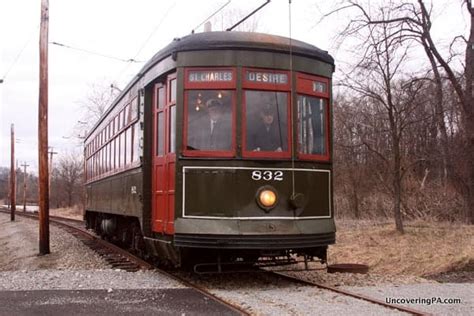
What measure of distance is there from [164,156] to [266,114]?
1636 millimetres

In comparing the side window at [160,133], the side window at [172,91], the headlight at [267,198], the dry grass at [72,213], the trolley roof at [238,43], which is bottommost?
the dry grass at [72,213]

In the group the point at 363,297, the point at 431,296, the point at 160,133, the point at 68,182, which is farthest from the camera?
the point at 68,182

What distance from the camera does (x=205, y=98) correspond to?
813cm

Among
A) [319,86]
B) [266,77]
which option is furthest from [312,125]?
[266,77]

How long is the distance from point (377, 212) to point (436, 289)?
17.1 metres

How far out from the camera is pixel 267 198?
26.0ft

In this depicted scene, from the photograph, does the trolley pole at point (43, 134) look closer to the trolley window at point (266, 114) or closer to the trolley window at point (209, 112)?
the trolley window at point (209, 112)

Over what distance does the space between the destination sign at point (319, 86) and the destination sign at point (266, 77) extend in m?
0.54

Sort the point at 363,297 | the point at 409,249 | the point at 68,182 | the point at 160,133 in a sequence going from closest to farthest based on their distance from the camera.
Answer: the point at 363,297 < the point at 160,133 < the point at 409,249 < the point at 68,182

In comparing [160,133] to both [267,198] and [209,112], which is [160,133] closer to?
[209,112]

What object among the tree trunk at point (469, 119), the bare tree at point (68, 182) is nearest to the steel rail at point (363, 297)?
the tree trunk at point (469, 119)

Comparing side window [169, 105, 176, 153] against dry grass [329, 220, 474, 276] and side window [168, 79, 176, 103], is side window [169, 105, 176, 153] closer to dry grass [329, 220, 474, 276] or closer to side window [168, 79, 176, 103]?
side window [168, 79, 176, 103]

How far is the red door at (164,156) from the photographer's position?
8281mm

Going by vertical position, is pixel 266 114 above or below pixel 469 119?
below
